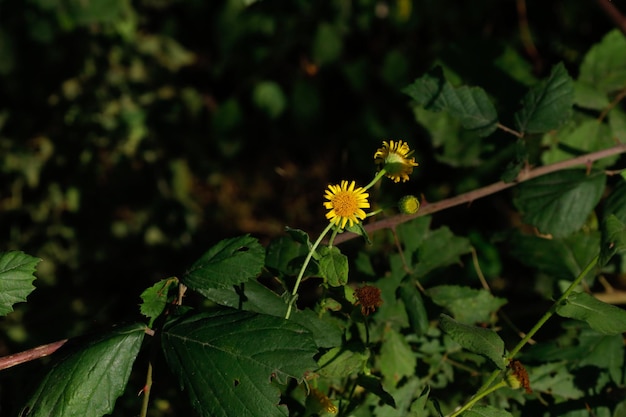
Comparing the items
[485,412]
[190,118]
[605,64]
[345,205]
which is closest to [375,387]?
[485,412]

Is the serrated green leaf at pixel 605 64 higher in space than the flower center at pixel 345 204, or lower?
higher

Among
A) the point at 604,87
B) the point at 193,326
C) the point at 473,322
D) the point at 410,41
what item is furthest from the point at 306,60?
the point at 193,326

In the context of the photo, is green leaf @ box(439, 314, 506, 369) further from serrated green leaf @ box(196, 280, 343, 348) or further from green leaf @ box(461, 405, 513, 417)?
serrated green leaf @ box(196, 280, 343, 348)

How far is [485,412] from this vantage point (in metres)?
1.05

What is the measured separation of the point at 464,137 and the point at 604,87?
1.40ft

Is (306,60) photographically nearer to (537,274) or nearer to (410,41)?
(410,41)

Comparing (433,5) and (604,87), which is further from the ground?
(433,5)

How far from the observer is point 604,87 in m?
1.70

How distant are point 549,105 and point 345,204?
0.63m

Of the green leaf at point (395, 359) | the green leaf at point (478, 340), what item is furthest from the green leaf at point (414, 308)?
the green leaf at point (478, 340)

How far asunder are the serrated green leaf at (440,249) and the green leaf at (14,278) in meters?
0.86

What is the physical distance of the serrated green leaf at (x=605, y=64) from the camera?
1.70 metres

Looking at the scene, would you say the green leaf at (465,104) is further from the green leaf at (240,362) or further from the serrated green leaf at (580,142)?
the green leaf at (240,362)

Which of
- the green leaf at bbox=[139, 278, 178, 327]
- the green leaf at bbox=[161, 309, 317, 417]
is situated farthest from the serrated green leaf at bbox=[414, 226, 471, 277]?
the green leaf at bbox=[139, 278, 178, 327]
